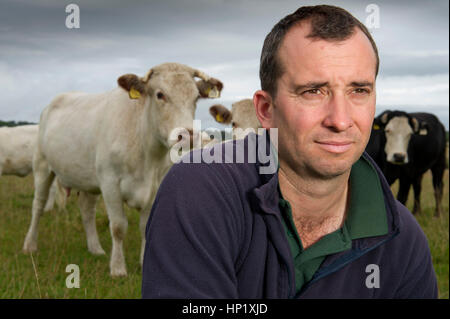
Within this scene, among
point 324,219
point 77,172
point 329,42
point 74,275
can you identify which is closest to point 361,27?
point 329,42

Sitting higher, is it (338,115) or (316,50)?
(316,50)

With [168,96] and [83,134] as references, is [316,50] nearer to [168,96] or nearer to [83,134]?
[168,96]

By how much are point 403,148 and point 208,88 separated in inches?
194

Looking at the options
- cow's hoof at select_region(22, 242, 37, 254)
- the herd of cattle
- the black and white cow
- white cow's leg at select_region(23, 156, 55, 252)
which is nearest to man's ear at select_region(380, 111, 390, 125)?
the black and white cow

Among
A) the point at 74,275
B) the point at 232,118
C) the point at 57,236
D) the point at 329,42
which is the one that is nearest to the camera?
the point at 329,42

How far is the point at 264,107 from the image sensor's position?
7.10 feet

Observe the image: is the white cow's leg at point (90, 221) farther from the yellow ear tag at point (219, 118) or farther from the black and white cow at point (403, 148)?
→ the black and white cow at point (403, 148)

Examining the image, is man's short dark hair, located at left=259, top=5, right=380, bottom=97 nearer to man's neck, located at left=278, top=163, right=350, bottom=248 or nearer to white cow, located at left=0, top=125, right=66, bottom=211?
man's neck, located at left=278, top=163, right=350, bottom=248

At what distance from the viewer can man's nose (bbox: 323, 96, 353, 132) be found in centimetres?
192

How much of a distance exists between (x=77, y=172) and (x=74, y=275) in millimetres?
1797

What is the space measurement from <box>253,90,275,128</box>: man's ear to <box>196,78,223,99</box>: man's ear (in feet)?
14.0

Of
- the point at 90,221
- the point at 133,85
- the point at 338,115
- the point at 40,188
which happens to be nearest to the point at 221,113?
the point at 133,85

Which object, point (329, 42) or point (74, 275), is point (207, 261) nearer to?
point (329, 42)

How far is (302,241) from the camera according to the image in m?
2.12
